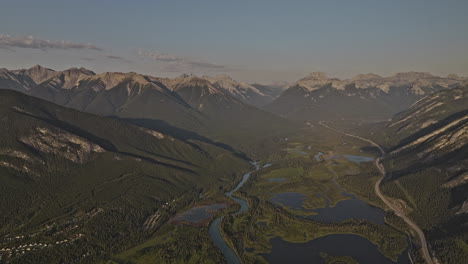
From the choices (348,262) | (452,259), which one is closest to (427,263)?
(452,259)

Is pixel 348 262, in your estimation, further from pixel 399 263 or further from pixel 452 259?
pixel 452 259

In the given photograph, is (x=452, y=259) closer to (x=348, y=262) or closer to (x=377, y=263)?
(x=377, y=263)

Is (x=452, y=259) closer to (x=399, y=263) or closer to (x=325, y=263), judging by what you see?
(x=399, y=263)

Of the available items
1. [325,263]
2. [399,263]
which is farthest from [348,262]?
[399,263]

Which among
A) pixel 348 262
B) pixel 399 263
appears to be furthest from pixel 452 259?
pixel 348 262
